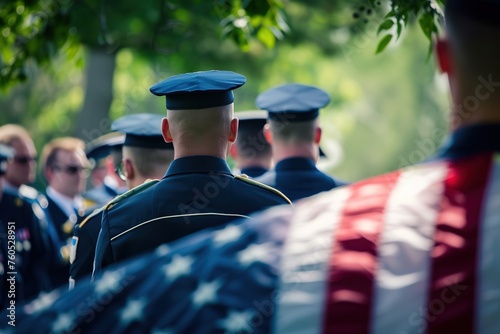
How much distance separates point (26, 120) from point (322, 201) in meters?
22.7

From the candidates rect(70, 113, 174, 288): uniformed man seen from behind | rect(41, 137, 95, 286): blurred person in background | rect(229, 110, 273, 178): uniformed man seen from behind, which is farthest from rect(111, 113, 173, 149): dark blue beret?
rect(41, 137, 95, 286): blurred person in background

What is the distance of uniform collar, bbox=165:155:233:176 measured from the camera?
4.24 metres

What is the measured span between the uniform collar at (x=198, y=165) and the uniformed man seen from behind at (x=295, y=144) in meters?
1.74

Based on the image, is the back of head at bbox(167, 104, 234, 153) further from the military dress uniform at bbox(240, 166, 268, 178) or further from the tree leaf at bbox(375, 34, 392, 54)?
the military dress uniform at bbox(240, 166, 268, 178)

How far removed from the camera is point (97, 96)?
1598 cm

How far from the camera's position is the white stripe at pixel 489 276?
2.10 meters

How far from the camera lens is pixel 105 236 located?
13.9 feet

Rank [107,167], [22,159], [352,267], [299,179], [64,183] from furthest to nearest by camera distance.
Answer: [107,167] < [64,183] < [22,159] < [299,179] < [352,267]

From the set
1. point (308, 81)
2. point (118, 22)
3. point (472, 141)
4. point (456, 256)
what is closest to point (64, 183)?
point (118, 22)

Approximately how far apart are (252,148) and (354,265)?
540cm

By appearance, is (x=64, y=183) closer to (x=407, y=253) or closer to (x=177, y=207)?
(x=177, y=207)

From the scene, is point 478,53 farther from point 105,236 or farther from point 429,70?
point 429,70

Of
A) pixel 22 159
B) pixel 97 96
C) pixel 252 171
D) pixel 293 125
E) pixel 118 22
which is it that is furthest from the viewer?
pixel 97 96

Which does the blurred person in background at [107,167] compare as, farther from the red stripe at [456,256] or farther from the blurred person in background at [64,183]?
the red stripe at [456,256]
